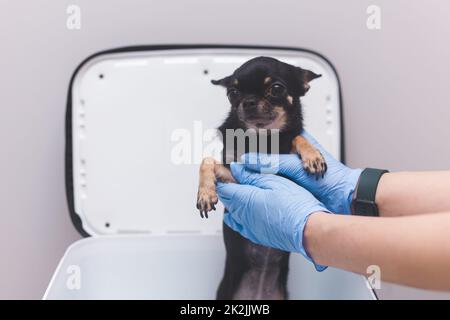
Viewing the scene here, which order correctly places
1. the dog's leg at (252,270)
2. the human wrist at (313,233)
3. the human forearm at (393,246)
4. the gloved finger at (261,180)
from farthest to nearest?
the dog's leg at (252,270), the gloved finger at (261,180), the human wrist at (313,233), the human forearm at (393,246)

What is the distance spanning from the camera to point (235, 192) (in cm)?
75

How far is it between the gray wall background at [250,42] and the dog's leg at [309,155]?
37 cm

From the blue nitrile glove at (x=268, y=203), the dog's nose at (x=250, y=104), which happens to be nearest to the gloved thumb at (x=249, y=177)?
the blue nitrile glove at (x=268, y=203)

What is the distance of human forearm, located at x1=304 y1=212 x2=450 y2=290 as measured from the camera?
20.1 inches

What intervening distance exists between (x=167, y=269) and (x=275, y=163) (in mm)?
441

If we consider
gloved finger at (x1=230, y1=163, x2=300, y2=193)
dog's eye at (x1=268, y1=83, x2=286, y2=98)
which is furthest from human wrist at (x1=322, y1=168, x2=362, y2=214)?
dog's eye at (x1=268, y1=83, x2=286, y2=98)

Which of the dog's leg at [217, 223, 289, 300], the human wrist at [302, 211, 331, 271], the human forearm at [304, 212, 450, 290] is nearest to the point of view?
the human forearm at [304, 212, 450, 290]

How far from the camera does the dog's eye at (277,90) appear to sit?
682 millimetres

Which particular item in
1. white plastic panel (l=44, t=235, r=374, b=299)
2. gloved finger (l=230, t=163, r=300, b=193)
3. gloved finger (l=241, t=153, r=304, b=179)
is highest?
gloved finger (l=241, t=153, r=304, b=179)

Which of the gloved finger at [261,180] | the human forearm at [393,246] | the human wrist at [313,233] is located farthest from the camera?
the gloved finger at [261,180]

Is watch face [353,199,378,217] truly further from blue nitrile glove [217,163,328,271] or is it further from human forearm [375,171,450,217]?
blue nitrile glove [217,163,328,271]

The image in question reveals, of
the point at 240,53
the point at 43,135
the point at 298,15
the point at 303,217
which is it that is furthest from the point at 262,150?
the point at 43,135

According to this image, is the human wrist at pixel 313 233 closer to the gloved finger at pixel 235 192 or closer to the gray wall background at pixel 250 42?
the gloved finger at pixel 235 192
